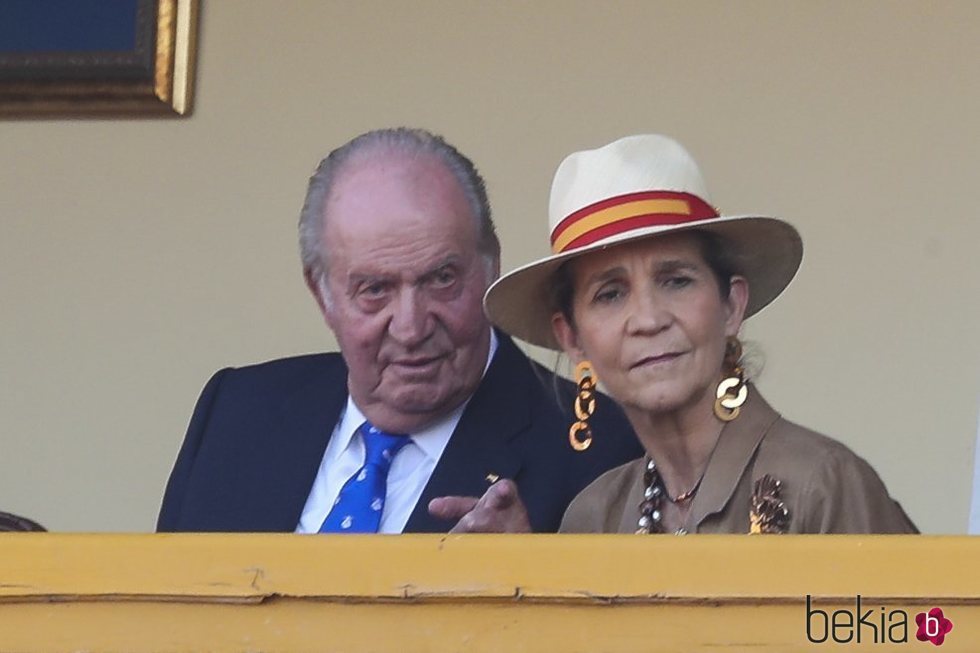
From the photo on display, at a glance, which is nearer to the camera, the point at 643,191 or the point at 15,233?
Result: the point at 643,191

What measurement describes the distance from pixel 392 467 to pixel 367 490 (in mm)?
74

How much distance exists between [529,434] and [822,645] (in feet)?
3.66

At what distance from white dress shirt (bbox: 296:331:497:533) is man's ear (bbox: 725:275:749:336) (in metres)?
0.72

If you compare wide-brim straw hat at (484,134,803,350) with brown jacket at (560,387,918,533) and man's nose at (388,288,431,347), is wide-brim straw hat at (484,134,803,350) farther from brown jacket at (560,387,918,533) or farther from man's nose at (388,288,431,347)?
man's nose at (388,288,431,347)

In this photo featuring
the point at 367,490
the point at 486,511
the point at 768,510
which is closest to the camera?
the point at 768,510

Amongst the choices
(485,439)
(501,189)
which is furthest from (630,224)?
(501,189)

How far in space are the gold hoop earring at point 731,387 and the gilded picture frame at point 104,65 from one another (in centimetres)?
170

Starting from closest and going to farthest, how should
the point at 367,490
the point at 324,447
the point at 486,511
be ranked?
the point at 486,511 < the point at 367,490 < the point at 324,447

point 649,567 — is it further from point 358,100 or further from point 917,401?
point 358,100

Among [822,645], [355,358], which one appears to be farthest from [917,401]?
[822,645]

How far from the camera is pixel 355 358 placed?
10.7ft

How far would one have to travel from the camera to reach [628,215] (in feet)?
8.60

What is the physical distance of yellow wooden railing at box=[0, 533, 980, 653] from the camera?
2162 millimetres

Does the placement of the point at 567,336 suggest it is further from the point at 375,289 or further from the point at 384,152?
the point at 384,152
